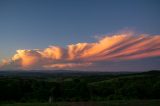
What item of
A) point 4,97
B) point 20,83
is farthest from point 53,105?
point 20,83

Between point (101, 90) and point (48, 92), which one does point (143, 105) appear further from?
point (101, 90)

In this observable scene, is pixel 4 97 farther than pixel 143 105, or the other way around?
pixel 4 97

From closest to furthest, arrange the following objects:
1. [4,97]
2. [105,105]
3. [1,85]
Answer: [105,105], [4,97], [1,85]

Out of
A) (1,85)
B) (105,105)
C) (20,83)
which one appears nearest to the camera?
(105,105)

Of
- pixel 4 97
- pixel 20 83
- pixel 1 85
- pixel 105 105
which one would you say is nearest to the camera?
pixel 105 105

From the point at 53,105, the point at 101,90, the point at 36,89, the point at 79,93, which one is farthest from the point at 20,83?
the point at 53,105

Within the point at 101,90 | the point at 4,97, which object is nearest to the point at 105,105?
the point at 4,97

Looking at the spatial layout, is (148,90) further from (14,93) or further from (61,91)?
(14,93)

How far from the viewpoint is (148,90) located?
2731 inches

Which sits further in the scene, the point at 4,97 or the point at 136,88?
the point at 136,88

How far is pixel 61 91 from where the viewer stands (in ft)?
233

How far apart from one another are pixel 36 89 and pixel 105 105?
131ft

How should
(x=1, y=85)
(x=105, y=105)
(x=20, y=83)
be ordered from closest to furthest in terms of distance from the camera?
(x=105, y=105) → (x=1, y=85) → (x=20, y=83)

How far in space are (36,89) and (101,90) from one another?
18.4m
